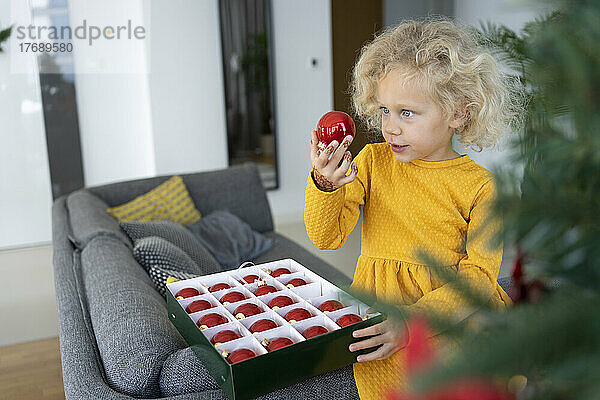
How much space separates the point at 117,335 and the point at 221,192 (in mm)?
1929

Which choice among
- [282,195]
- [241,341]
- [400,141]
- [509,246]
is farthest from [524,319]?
[282,195]

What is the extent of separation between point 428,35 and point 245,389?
2.52 feet

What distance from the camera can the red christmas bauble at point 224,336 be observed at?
3.51ft

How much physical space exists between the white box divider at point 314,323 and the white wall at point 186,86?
12.1ft

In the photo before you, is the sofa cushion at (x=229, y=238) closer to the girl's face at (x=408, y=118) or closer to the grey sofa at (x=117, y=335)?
the grey sofa at (x=117, y=335)

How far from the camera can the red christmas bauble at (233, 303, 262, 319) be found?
3.85 feet

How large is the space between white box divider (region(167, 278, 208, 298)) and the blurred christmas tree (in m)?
1.08

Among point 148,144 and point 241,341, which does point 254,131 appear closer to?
point 148,144

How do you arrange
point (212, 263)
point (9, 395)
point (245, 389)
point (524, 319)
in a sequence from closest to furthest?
point (524, 319), point (245, 389), point (9, 395), point (212, 263)

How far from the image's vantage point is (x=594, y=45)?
0.20 meters

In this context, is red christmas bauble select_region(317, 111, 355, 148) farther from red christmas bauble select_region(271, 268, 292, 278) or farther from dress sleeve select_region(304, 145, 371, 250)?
red christmas bauble select_region(271, 268, 292, 278)

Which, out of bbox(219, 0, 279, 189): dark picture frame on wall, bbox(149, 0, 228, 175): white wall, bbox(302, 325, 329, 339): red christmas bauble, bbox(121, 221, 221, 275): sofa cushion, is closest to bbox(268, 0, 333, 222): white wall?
bbox(219, 0, 279, 189): dark picture frame on wall

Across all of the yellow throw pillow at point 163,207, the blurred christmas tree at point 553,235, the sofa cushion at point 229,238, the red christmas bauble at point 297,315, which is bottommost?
the sofa cushion at point 229,238

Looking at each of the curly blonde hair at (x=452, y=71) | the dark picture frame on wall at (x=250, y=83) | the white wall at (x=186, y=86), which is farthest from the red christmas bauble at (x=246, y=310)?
the dark picture frame on wall at (x=250, y=83)
